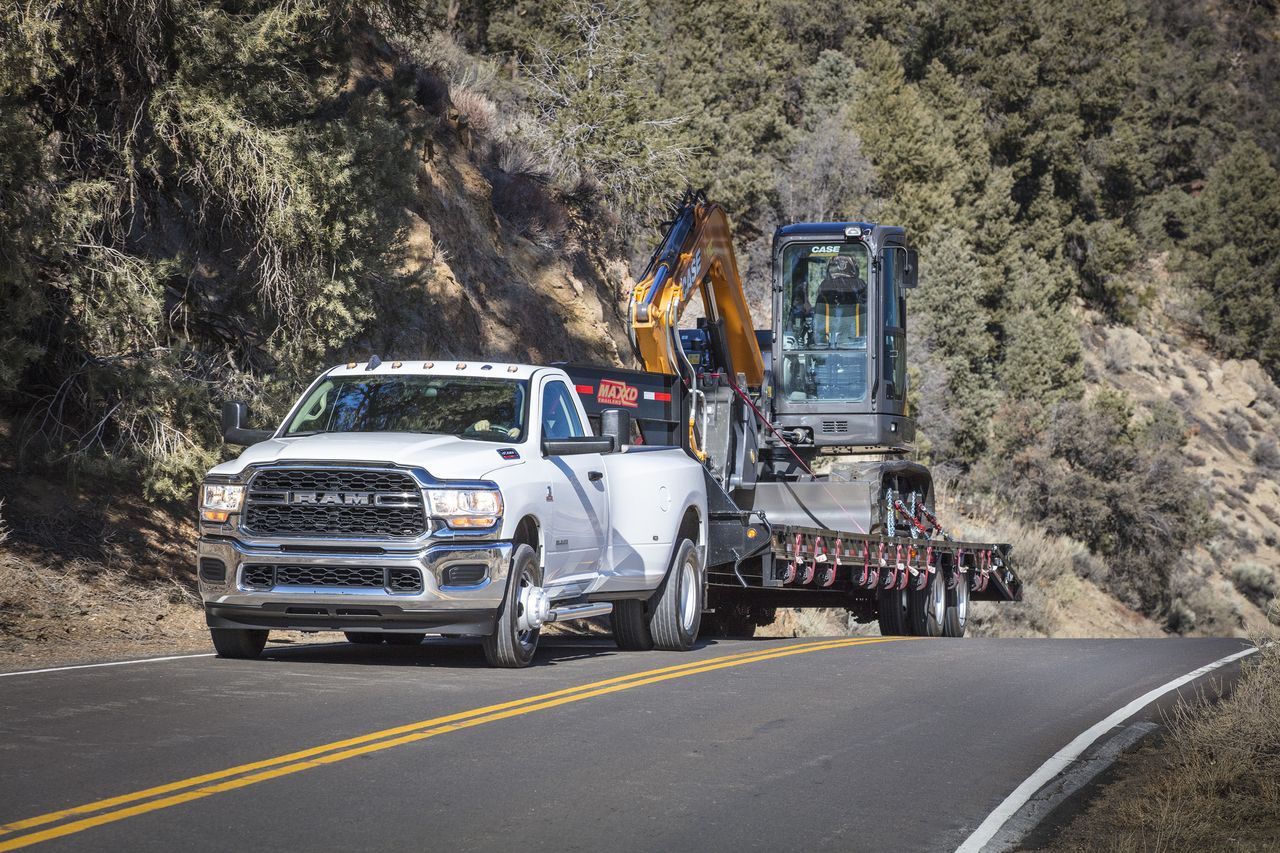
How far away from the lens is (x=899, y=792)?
8180mm

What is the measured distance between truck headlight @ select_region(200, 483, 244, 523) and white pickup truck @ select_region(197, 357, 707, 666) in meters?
0.01

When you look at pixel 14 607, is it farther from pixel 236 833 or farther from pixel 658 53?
pixel 658 53

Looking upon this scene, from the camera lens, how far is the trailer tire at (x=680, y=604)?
1480 centimetres

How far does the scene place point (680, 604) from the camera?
15.0m

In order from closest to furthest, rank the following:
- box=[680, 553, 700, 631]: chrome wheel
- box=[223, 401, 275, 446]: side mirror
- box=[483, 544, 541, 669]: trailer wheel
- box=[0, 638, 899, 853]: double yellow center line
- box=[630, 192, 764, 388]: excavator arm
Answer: box=[0, 638, 899, 853]: double yellow center line
box=[483, 544, 541, 669]: trailer wheel
box=[223, 401, 275, 446]: side mirror
box=[680, 553, 700, 631]: chrome wheel
box=[630, 192, 764, 388]: excavator arm

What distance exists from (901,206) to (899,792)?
4574 cm

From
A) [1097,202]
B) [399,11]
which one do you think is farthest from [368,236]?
[1097,202]

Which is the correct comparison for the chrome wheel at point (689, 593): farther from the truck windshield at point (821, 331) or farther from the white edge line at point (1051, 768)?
the truck windshield at point (821, 331)

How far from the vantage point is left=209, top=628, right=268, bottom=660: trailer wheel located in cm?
1229

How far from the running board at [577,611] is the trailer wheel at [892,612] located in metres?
8.22

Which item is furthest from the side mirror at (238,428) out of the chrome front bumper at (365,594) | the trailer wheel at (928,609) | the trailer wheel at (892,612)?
the trailer wheel at (928,609)

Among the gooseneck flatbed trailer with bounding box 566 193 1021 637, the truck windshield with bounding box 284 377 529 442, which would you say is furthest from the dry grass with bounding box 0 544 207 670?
the gooseneck flatbed trailer with bounding box 566 193 1021 637

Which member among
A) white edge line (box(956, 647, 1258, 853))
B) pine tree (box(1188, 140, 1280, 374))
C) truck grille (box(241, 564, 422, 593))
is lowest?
white edge line (box(956, 647, 1258, 853))

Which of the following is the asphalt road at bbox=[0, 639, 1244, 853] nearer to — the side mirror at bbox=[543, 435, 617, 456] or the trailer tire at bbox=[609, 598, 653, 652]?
the trailer tire at bbox=[609, 598, 653, 652]
